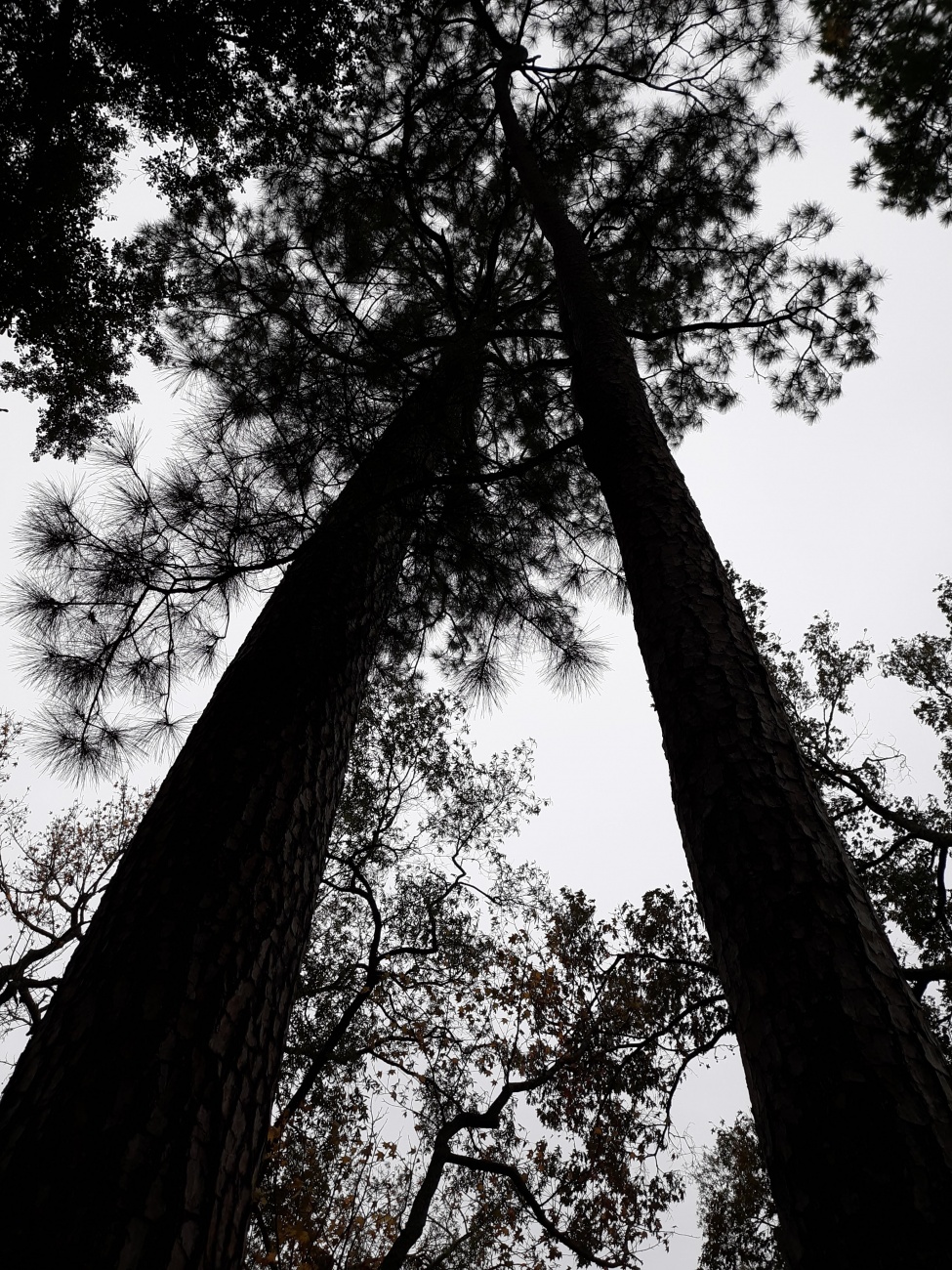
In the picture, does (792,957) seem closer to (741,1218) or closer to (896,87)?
(896,87)

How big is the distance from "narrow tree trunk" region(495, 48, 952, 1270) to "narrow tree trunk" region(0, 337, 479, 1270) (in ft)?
3.39

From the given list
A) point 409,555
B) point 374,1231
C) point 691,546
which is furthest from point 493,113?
point 374,1231

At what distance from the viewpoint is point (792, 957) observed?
3.98ft

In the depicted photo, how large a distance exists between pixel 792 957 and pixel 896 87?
16.0ft

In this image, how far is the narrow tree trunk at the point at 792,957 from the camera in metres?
0.93

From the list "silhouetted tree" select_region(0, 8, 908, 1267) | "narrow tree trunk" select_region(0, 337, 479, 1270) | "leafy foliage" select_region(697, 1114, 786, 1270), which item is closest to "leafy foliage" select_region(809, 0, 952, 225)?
"silhouetted tree" select_region(0, 8, 908, 1267)

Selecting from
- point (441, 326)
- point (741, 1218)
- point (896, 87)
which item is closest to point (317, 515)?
point (441, 326)

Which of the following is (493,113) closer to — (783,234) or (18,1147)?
(783,234)

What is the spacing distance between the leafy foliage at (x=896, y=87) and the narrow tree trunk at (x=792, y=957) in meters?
3.10

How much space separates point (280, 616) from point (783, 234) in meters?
5.21

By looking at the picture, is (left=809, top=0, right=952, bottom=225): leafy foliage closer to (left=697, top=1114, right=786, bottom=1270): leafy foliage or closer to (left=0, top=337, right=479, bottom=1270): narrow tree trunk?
(left=0, top=337, right=479, bottom=1270): narrow tree trunk

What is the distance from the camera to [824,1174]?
98 centimetres

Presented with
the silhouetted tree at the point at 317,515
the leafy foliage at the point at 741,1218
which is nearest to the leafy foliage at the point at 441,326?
the silhouetted tree at the point at 317,515

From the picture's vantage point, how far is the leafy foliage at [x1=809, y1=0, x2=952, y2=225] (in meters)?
3.32
